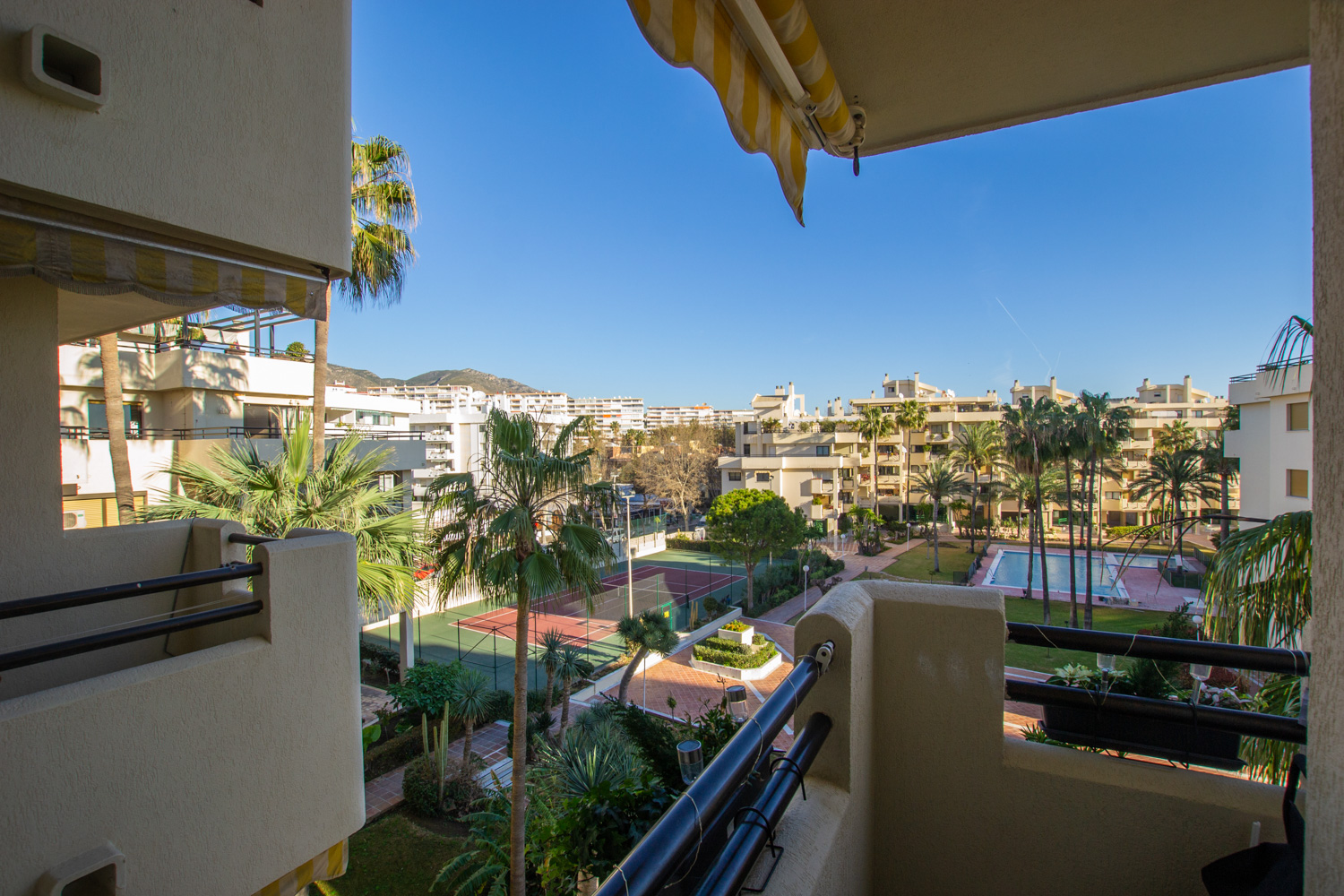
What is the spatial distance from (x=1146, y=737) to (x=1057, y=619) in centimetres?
2420

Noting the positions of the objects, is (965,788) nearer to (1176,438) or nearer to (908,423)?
(908,423)

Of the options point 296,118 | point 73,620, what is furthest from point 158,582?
point 296,118

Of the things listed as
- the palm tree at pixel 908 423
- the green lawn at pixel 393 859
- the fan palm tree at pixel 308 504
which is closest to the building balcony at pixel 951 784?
the fan palm tree at pixel 308 504

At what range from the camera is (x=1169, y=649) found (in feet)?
4.86

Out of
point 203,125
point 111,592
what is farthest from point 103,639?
point 203,125

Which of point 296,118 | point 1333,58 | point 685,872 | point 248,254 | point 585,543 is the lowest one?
point 585,543

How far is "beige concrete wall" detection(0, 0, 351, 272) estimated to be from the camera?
1886 mm

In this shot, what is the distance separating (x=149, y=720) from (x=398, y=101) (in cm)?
1622

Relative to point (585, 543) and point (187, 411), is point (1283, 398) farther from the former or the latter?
point (187, 411)

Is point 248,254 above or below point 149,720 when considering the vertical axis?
above

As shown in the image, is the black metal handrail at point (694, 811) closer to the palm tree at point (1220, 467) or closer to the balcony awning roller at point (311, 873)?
the balcony awning roller at point (311, 873)

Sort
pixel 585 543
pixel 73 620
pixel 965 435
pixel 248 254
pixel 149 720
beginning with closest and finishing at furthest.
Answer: pixel 149 720, pixel 248 254, pixel 73 620, pixel 585 543, pixel 965 435

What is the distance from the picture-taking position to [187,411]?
14.2 meters

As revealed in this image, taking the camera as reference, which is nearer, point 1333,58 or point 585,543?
point 1333,58
